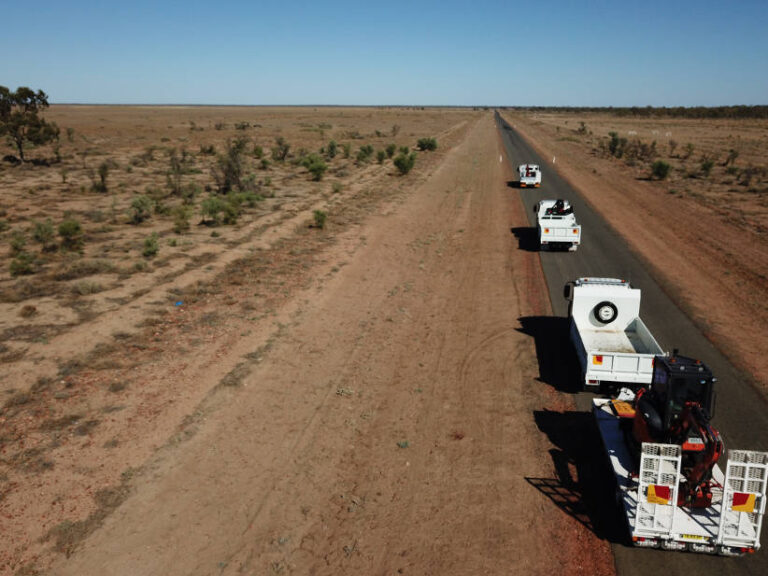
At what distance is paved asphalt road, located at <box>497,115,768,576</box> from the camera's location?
21.2 ft

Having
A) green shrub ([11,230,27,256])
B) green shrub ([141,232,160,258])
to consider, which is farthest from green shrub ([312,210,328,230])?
green shrub ([11,230,27,256])

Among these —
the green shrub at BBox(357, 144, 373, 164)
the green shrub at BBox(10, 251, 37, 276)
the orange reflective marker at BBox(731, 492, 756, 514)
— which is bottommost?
the orange reflective marker at BBox(731, 492, 756, 514)

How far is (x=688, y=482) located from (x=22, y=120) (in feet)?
175

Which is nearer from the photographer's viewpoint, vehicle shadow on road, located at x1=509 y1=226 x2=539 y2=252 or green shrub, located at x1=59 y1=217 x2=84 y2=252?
green shrub, located at x1=59 y1=217 x2=84 y2=252

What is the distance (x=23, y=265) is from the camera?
56.7 feet

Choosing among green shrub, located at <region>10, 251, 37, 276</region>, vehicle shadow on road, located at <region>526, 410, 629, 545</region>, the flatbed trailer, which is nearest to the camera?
the flatbed trailer

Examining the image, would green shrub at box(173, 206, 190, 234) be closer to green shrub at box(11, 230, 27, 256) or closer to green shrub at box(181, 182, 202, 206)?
green shrub at box(181, 182, 202, 206)

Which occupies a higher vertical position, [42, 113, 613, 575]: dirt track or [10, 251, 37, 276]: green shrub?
[10, 251, 37, 276]: green shrub

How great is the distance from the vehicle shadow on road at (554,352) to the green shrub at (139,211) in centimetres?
1966

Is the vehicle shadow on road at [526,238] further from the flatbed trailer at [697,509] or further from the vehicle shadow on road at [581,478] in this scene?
the flatbed trailer at [697,509]

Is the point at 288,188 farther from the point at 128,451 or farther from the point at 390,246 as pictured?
the point at 128,451

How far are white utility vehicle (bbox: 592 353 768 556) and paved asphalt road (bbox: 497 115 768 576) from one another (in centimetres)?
28

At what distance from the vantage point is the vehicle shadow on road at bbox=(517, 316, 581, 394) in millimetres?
10859

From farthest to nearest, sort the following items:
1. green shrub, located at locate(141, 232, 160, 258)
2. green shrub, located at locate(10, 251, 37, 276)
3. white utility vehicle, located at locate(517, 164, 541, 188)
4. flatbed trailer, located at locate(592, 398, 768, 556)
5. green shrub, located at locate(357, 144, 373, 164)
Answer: green shrub, located at locate(357, 144, 373, 164) → white utility vehicle, located at locate(517, 164, 541, 188) → green shrub, located at locate(141, 232, 160, 258) → green shrub, located at locate(10, 251, 37, 276) → flatbed trailer, located at locate(592, 398, 768, 556)
